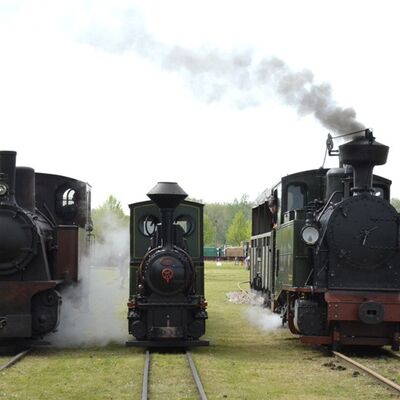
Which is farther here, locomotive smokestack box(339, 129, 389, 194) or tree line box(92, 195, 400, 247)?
tree line box(92, 195, 400, 247)

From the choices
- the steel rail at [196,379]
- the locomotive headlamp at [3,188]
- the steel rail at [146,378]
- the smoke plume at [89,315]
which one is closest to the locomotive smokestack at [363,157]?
the steel rail at [196,379]

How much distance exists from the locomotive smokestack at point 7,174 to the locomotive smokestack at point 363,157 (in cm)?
532

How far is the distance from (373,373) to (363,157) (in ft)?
11.6

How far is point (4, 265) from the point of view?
39.0ft

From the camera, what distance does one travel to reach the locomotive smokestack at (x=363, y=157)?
11.4 m

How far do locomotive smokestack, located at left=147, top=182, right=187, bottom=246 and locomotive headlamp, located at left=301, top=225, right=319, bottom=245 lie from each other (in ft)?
6.57

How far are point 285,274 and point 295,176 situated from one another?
7.07 feet

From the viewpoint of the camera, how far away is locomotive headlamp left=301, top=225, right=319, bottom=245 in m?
11.5

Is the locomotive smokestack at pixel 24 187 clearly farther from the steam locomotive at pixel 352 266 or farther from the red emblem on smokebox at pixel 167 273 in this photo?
the steam locomotive at pixel 352 266

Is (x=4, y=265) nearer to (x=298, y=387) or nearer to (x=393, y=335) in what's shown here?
(x=298, y=387)

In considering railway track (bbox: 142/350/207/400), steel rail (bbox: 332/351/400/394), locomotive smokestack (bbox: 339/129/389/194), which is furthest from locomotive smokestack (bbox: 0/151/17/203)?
steel rail (bbox: 332/351/400/394)

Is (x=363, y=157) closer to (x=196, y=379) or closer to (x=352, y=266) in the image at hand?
(x=352, y=266)

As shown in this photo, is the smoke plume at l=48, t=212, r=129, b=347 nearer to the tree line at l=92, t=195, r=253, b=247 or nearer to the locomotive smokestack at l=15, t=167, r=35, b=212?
the locomotive smokestack at l=15, t=167, r=35, b=212

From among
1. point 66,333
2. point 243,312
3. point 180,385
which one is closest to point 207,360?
point 180,385
